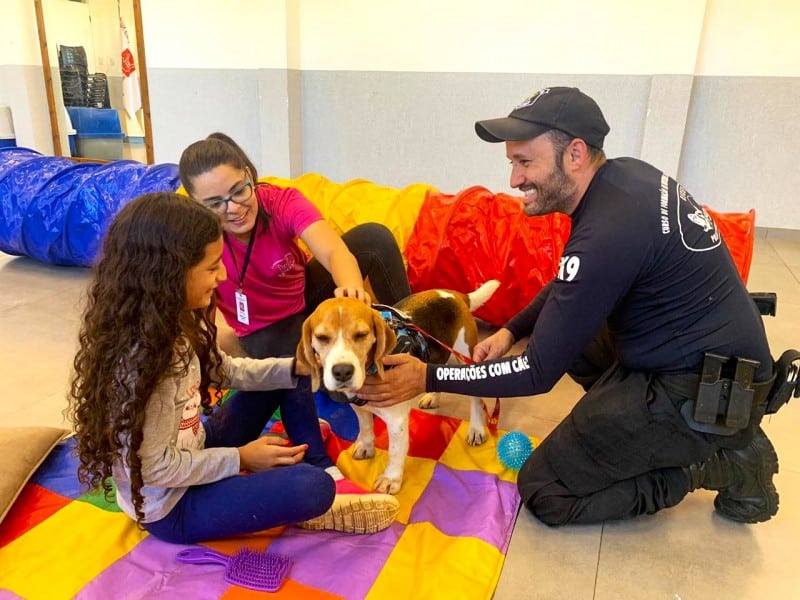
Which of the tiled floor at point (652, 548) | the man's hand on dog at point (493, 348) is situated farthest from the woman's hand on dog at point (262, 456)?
the man's hand on dog at point (493, 348)

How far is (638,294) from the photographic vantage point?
219cm

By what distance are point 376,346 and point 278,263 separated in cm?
109

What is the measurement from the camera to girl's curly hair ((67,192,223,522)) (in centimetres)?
182

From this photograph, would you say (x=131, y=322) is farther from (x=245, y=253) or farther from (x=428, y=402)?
(x=428, y=402)

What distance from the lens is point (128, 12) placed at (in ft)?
33.6

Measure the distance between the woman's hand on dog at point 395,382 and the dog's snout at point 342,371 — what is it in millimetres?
178

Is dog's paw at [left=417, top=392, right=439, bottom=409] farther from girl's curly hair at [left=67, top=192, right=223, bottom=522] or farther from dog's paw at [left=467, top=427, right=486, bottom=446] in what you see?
girl's curly hair at [left=67, top=192, right=223, bottom=522]

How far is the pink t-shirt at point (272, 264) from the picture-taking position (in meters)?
3.07

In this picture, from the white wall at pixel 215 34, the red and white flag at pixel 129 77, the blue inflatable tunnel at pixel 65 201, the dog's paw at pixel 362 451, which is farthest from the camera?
the red and white flag at pixel 129 77

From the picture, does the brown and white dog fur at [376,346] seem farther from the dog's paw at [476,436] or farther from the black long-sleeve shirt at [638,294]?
the black long-sleeve shirt at [638,294]

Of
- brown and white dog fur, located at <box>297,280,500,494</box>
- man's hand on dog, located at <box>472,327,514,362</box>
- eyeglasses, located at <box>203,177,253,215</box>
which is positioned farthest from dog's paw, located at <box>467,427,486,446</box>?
eyeglasses, located at <box>203,177,253,215</box>

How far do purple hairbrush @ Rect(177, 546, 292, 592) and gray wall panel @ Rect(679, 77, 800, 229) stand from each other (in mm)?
6414

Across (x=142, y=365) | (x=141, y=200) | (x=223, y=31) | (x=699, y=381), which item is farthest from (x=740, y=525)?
(x=223, y=31)

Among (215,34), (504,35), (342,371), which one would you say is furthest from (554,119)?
(215,34)
